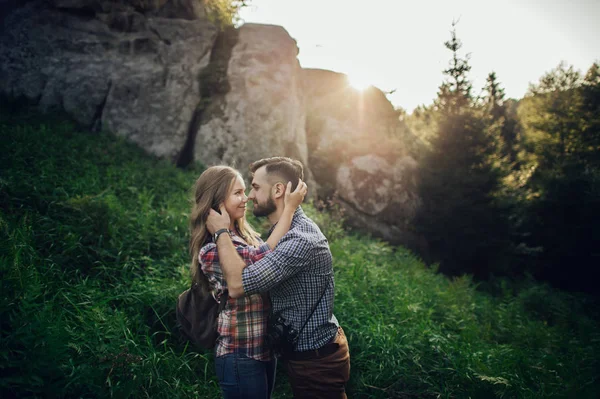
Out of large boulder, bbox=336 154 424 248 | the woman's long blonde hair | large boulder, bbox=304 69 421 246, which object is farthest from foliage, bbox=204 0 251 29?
the woman's long blonde hair

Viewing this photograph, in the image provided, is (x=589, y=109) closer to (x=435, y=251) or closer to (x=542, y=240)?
(x=542, y=240)

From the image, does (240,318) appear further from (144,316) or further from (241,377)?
(144,316)

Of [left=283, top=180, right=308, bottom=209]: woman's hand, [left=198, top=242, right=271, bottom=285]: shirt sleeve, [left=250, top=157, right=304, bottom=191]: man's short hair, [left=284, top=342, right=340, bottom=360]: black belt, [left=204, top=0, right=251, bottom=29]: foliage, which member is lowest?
[left=284, top=342, right=340, bottom=360]: black belt

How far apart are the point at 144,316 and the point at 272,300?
2216mm

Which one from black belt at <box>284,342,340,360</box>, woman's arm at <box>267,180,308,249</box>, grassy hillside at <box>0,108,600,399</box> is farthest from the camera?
grassy hillside at <box>0,108,600,399</box>

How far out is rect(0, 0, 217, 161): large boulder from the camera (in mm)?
8383

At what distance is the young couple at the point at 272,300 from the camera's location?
6.43 feet

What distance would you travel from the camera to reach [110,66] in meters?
8.97

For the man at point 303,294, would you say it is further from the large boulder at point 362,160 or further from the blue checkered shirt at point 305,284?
the large boulder at point 362,160

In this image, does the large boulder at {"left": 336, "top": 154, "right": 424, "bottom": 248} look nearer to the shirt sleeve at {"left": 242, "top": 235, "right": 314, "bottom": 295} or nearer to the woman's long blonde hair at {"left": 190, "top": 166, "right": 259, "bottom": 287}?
the woman's long blonde hair at {"left": 190, "top": 166, "right": 259, "bottom": 287}

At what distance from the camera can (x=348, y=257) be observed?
6148 millimetres

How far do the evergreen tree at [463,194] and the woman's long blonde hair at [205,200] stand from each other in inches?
353

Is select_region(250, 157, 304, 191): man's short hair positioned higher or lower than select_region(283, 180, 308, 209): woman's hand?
higher

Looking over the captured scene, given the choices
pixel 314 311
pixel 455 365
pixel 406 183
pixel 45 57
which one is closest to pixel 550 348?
pixel 455 365
